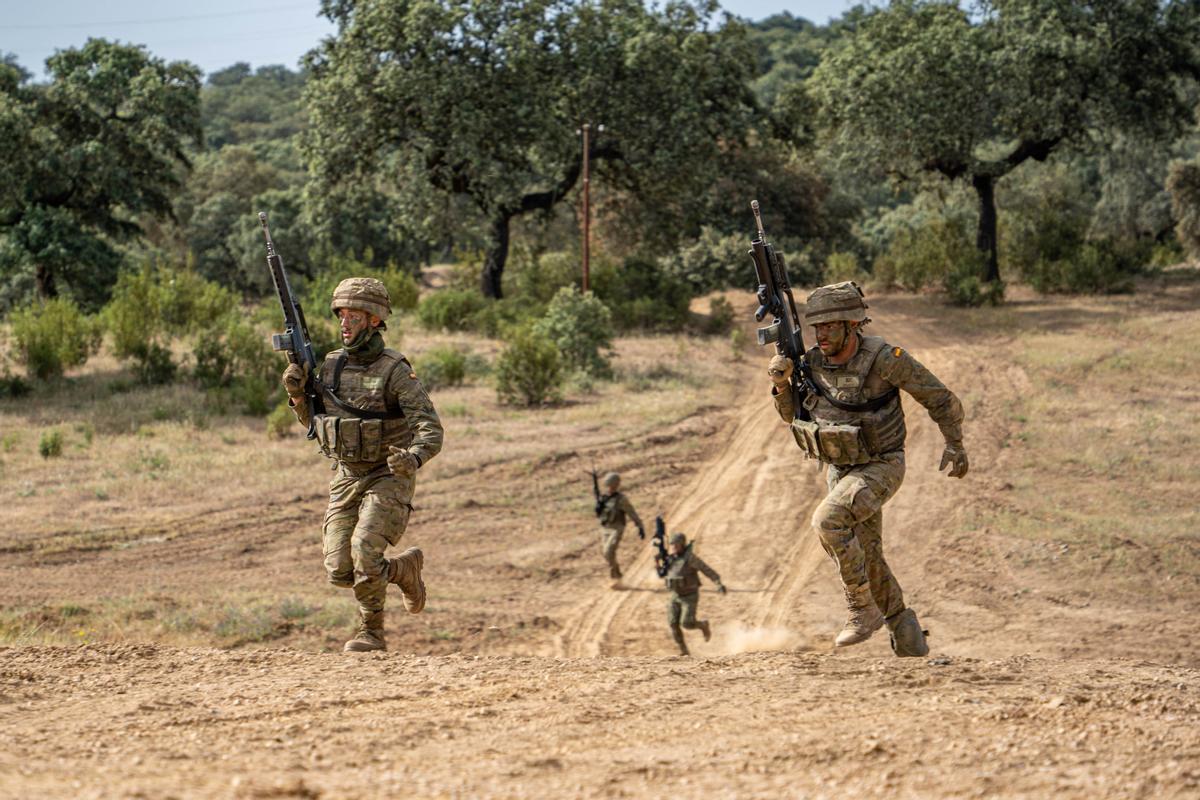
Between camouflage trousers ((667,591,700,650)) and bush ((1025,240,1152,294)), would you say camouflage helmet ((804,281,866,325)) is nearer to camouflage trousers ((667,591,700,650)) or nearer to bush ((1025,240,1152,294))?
camouflage trousers ((667,591,700,650))

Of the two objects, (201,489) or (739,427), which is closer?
(201,489)

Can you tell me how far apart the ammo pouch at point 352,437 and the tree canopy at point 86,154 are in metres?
20.8

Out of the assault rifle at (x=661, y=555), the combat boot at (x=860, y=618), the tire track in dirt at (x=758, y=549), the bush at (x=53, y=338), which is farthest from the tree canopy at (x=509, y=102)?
the combat boot at (x=860, y=618)

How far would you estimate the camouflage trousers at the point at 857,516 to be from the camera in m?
8.03

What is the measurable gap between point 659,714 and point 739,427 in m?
14.3

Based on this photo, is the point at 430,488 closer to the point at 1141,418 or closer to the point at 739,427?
the point at 739,427

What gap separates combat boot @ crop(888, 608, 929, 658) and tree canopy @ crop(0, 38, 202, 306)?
893 inches

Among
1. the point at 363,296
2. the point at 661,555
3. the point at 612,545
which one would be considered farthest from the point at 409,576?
the point at 612,545

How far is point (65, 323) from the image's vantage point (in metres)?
22.6

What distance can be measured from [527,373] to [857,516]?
13.9 meters

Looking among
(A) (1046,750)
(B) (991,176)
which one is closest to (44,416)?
(A) (1046,750)

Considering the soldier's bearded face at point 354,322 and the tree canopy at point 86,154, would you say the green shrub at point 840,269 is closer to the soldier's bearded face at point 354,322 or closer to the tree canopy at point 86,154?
the tree canopy at point 86,154

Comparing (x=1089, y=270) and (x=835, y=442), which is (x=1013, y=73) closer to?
(x=1089, y=270)

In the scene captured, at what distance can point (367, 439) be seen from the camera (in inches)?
328
